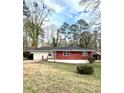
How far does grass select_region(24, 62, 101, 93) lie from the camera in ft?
Result: 6.00

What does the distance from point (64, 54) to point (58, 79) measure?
0.71 feet

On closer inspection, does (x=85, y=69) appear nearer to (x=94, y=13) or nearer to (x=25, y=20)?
(x=94, y=13)

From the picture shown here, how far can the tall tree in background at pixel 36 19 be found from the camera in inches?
74.6

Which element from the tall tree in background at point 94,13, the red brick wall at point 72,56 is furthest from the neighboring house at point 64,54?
the tall tree in background at point 94,13

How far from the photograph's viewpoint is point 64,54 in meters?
1.84

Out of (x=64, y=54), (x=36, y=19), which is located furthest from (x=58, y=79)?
(x=36, y=19)

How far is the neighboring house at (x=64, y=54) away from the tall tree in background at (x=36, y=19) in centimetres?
10

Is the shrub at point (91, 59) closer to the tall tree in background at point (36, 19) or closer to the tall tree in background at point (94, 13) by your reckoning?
the tall tree in background at point (94, 13)

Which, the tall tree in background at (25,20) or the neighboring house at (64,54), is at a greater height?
the tall tree in background at (25,20)

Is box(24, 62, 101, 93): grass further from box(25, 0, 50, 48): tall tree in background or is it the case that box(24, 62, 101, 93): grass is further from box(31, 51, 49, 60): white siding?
box(25, 0, 50, 48): tall tree in background

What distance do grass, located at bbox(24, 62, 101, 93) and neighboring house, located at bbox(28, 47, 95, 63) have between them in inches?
1.9
